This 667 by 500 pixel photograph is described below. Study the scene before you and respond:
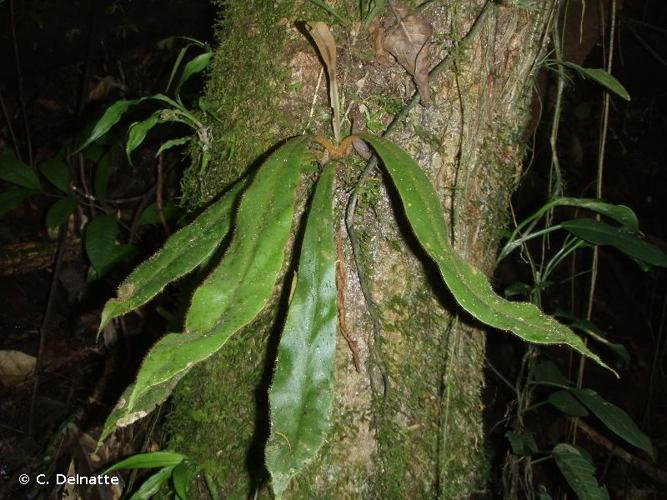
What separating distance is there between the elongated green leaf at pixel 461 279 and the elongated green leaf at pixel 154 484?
78 centimetres

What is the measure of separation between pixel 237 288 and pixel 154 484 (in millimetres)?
709

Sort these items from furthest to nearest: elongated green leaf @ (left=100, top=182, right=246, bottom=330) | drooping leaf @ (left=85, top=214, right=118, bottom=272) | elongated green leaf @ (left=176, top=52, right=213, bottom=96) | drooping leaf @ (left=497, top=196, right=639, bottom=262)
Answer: drooping leaf @ (left=85, top=214, right=118, bottom=272)
drooping leaf @ (left=497, top=196, right=639, bottom=262)
elongated green leaf @ (left=176, top=52, right=213, bottom=96)
elongated green leaf @ (left=100, top=182, right=246, bottom=330)

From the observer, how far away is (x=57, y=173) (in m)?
2.59

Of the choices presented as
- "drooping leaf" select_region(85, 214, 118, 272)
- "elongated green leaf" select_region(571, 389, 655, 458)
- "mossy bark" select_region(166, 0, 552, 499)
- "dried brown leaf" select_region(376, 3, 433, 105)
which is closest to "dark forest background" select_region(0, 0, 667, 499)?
"drooping leaf" select_region(85, 214, 118, 272)

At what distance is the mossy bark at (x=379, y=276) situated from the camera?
1.02 metres

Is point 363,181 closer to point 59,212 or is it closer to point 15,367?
point 59,212

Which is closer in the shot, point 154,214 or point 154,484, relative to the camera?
point 154,484

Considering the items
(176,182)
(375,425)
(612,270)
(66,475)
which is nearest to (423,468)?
(375,425)

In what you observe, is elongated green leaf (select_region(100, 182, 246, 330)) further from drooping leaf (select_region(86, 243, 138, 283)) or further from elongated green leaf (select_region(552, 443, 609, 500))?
drooping leaf (select_region(86, 243, 138, 283))

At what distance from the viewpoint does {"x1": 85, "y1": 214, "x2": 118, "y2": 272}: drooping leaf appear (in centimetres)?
226

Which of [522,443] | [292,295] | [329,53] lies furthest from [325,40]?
[522,443]

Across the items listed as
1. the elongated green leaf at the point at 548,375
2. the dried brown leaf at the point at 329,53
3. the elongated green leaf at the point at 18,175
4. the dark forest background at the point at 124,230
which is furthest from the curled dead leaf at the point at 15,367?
the dried brown leaf at the point at 329,53

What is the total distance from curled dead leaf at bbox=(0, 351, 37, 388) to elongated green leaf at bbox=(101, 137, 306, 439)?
7.91 feet

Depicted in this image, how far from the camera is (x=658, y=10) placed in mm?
3742
